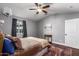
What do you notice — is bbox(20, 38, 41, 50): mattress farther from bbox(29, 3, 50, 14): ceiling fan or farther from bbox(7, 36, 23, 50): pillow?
bbox(29, 3, 50, 14): ceiling fan

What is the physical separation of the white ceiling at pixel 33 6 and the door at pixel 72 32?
18 cm

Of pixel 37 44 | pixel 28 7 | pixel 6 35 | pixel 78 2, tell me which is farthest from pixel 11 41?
pixel 78 2

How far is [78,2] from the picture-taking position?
7.08 ft

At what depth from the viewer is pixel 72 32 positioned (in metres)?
2.18

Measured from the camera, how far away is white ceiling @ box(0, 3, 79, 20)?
215 centimetres

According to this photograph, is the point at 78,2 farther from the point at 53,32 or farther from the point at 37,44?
the point at 37,44

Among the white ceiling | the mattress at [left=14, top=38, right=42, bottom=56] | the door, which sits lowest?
the mattress at [left=14, top=38, right=42, bottom=56]

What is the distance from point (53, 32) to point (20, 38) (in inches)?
20.7

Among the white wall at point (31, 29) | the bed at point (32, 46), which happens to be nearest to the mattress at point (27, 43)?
the bed at point (32, 46)

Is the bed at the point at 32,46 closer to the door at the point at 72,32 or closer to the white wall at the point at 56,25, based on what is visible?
the white wall at the point at 56,25

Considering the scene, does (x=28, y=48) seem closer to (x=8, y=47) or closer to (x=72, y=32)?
(x=8, y=47)

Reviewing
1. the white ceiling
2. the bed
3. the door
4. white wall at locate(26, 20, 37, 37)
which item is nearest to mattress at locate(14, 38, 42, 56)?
the bed

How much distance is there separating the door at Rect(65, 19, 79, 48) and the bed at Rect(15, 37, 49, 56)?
1.12ft

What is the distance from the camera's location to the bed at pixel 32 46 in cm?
219
